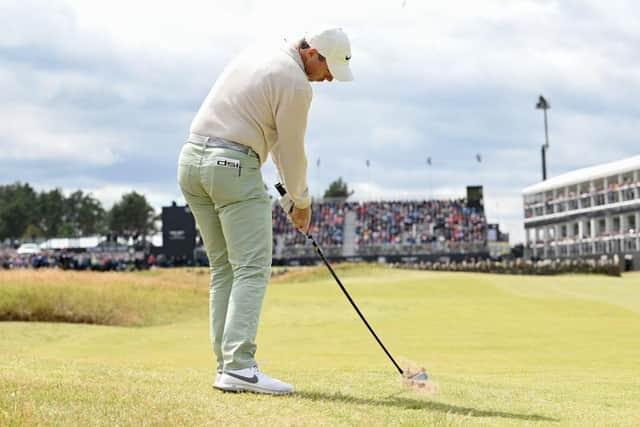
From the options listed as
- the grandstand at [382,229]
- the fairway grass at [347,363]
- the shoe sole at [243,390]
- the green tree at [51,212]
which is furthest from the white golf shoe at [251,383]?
the green tree at [51,212]

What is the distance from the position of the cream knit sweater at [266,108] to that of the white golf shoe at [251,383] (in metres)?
1.08

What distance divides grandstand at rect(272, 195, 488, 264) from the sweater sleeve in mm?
61903

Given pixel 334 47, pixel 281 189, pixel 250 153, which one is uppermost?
pixel 334 47

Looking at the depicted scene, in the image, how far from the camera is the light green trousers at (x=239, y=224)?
208 inches

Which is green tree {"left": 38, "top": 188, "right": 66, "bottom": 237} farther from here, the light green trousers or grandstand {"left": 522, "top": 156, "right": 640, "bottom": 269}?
the light green trousers

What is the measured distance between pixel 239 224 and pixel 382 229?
240ft

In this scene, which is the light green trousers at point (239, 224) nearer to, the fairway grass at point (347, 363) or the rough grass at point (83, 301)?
the fairway grass at point (347, 363)

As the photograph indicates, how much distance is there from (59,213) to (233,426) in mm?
145806

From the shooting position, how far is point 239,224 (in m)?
5.34

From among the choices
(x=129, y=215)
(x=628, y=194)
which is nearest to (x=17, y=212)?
(x=129, y=215)

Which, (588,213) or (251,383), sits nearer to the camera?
(251,383)

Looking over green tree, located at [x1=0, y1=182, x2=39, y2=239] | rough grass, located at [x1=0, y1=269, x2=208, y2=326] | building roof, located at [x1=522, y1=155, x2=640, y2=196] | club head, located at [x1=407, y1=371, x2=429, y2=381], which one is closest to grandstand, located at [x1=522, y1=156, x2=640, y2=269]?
building roof, located at [x1=522, y1=155, x2=640, y2=196]

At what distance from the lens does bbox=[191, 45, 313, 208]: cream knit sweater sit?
5.22 metres

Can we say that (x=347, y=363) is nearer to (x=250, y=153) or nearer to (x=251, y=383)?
(x=251, y=383)
